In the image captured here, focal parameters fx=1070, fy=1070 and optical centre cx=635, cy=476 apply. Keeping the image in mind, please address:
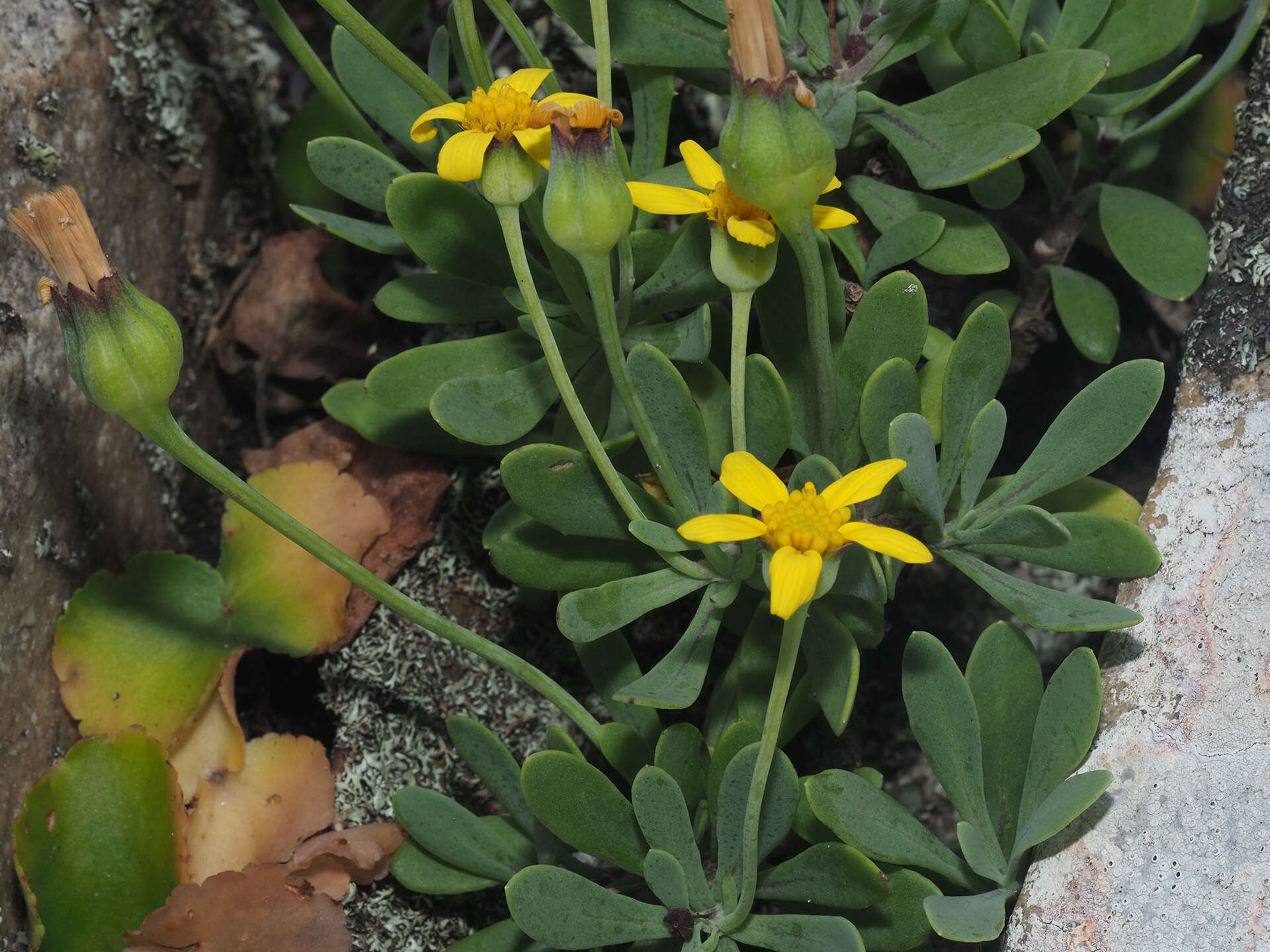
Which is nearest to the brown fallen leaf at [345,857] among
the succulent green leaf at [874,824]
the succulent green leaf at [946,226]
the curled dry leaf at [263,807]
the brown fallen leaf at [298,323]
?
the curled dry leaf at [263,807]

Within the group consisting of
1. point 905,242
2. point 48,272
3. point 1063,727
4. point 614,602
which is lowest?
point 1063,727

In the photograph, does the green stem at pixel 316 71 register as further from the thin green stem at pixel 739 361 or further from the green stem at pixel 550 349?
the thin green stem at pixel 739 361

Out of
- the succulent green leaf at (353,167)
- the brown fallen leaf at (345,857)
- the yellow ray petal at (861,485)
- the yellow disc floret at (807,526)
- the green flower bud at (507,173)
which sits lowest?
the brown fallen leaf at (345,857)

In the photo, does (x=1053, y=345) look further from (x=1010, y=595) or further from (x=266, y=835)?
(x=266, y=835)

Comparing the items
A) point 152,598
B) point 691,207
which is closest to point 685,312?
point 691,207

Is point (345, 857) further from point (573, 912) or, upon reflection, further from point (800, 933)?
point (800, 933)

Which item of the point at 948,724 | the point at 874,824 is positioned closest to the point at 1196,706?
the point at 948,724
